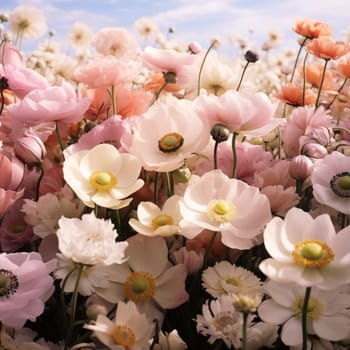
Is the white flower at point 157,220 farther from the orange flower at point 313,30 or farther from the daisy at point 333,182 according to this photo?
the orange flower at point 313,30

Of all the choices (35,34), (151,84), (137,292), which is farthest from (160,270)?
(35,34)

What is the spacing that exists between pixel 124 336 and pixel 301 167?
0.90 feet

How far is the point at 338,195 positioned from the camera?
28.4 inches

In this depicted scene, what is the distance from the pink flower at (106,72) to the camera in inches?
35.2

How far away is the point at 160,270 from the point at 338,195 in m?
0.19

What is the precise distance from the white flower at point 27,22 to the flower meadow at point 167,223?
1513 mm

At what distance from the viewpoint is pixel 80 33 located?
2.90 m

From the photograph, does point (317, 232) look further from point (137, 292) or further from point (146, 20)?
point (146, 20)

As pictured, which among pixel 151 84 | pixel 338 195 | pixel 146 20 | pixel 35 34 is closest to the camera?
pixel 338 195

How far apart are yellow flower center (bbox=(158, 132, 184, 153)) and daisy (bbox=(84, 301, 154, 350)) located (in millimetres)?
199

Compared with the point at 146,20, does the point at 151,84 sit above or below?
above

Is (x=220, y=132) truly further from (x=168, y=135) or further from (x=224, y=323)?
(x=224, y=323)

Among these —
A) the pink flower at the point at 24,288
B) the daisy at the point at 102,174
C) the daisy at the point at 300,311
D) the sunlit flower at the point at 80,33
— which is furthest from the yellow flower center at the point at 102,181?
the sunlit flower at the point at 80,33

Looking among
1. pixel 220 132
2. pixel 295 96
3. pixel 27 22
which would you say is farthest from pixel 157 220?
pixel 27 22
